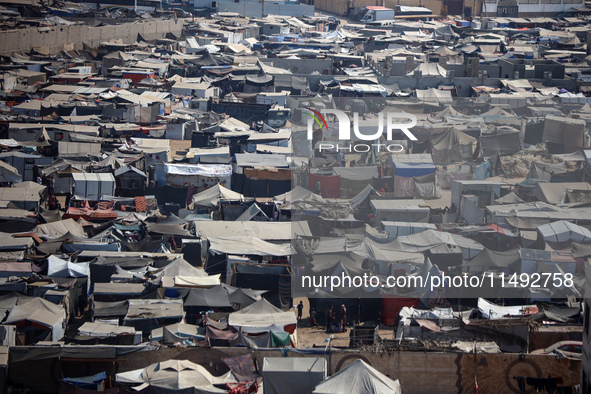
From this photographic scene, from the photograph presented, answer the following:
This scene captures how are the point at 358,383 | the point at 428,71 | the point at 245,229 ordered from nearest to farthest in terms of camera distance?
the point at 358,383
the point at 245,229
the point at 428,71

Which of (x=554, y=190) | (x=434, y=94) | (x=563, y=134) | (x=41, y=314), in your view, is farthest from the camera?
(x=434, y=94)

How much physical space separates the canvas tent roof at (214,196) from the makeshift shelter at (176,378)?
893cm

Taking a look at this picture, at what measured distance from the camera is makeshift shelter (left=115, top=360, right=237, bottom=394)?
1069 centimetres

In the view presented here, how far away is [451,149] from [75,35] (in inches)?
1550

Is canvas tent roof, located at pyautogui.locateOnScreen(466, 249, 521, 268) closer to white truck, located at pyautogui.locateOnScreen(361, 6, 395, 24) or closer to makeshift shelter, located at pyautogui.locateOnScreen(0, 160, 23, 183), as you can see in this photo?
makeshift shelter, located at pyautogui.locateOnScreen(0, 160, 23, 183)

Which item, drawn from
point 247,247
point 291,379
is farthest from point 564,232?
point 291,379

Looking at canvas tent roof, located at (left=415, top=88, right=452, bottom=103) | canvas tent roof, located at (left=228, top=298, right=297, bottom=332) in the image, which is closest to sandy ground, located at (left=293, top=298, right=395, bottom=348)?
canvas tent roof, located at (left=228, top=298, right=297, bottom=332)

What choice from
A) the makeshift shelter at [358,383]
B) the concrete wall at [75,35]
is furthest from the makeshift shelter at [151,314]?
the concrete wall at [75,35]

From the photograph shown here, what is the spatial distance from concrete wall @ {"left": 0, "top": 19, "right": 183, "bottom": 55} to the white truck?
60.6ft

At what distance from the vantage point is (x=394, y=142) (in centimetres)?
1565

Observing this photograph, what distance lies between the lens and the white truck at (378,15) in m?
69.9

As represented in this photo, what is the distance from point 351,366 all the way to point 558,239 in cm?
609

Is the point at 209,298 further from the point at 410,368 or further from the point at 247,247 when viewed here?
the point at 410,368

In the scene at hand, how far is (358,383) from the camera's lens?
10.0 m
